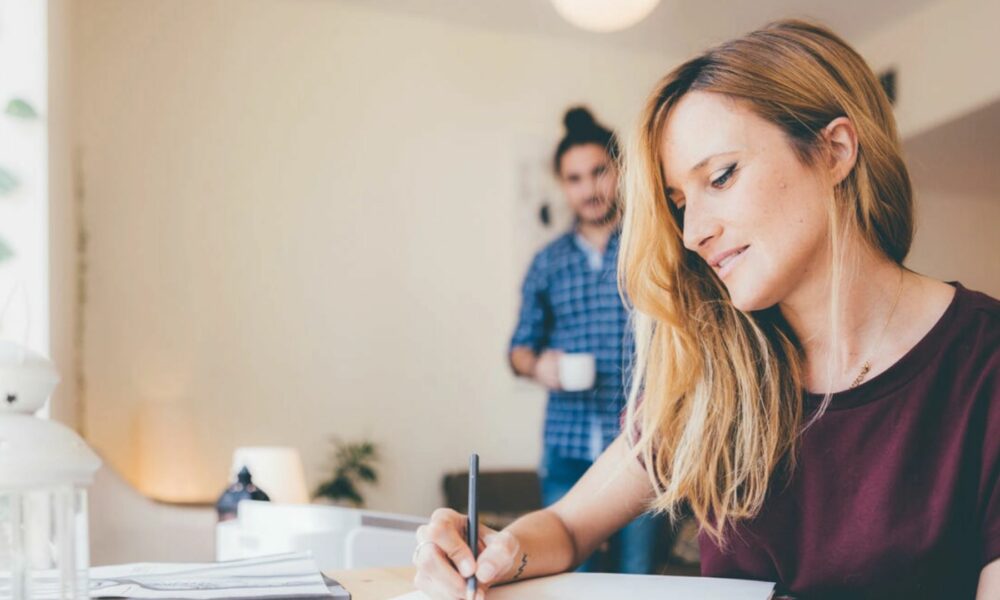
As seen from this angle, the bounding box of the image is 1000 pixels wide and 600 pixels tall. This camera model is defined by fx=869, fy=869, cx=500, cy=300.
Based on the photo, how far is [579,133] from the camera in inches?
153

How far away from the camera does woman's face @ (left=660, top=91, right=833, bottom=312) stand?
3.34ft

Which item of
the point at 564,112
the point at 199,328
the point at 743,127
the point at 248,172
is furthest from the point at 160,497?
the point at 743,127

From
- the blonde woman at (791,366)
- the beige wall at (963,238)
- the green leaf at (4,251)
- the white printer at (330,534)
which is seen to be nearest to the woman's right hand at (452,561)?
the blonde woman at (791,366)

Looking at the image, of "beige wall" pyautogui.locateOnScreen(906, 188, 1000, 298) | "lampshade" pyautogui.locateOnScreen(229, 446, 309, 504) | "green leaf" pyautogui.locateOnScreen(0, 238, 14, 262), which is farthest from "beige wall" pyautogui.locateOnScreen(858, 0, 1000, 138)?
"green leaf" pyautogui.locateOnScreen(0, 238, 14, 262)

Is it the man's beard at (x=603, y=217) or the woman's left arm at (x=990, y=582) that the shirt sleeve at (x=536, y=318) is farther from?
the woman's left arm at (x=990, y=582)

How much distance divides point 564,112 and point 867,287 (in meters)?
3.22

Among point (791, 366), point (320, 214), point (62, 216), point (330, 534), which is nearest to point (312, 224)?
point (320, 214)

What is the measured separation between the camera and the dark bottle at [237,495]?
2.38m

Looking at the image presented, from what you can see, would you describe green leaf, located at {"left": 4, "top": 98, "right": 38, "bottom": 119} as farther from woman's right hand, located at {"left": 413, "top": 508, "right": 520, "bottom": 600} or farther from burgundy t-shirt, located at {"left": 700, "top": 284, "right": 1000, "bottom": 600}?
burgundy t-shirt, located at {"left": 700, "top": 284, "right": 1000, "bottom": 600}

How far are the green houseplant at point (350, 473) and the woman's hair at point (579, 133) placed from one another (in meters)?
1.50

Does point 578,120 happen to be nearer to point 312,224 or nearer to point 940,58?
point 312,224

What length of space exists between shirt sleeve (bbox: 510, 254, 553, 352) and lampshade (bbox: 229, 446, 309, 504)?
38.3 inches

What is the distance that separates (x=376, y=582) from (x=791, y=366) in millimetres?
562

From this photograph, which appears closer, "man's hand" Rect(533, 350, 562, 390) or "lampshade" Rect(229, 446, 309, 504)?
"lampshade" Rect(229, 446, 309, 504)
